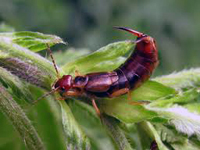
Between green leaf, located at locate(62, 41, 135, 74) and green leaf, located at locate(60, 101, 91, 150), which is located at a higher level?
green leaf, located at locate(62, 41, 135, 74)

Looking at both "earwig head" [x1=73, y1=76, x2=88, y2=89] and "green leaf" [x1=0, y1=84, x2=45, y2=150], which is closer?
"green leaf" [x1=0, y1=84, x2=45, y2=150]

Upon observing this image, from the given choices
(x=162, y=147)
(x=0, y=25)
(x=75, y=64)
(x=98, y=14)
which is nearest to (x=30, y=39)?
(x=75, y=64)

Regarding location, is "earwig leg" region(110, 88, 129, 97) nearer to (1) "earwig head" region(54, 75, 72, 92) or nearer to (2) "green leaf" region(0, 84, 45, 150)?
(1) "earwig head" region(54, 75, 72, 92)

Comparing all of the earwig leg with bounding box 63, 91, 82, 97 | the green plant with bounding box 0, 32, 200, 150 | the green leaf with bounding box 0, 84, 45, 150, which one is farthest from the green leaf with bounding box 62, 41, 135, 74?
the green leaf with bounding box 0, 84, 45, 150

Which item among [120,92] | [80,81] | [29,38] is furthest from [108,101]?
[29,38]

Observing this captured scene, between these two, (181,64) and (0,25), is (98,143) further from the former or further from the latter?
(181,64)

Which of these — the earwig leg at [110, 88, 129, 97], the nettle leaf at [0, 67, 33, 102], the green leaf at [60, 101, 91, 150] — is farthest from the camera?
the earwig leg at [110, 88, 129, 97]

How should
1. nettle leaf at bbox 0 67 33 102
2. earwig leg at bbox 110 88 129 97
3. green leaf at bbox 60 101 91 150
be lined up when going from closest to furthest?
green leaf at bbox 60 101 91 150 → nettle leaf at bbox 0 67 33 102 → earwig leg at bbox 110 88 129 97
